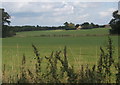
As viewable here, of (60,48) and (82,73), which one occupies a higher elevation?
(60,48)

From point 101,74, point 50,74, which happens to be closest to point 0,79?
point 50,74

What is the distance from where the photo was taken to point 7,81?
4484mm

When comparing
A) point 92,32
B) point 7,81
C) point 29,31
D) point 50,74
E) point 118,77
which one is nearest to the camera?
point 118,77

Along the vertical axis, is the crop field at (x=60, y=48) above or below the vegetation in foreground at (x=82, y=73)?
below

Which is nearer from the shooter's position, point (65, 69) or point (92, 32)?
point (65, 69)

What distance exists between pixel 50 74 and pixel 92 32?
66.7m

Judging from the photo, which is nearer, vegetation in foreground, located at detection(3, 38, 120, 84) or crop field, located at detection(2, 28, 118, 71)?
vegetation in foreground, located at detection(3, 38, 120, 84)

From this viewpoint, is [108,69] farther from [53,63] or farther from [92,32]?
[92,32]

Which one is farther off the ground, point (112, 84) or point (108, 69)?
point (108, 69)

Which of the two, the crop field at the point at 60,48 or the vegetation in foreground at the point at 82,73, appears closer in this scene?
the vegetation in foreground at the point at 82,73

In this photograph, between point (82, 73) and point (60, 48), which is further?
point (60, 48)

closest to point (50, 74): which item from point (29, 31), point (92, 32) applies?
point (92, 32)

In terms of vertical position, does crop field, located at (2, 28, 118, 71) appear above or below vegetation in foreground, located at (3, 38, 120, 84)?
below

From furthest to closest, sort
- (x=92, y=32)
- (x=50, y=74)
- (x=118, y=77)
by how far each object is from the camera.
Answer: (x=92, y=32) < (x=50, y=74) < (x=118, y=77)
